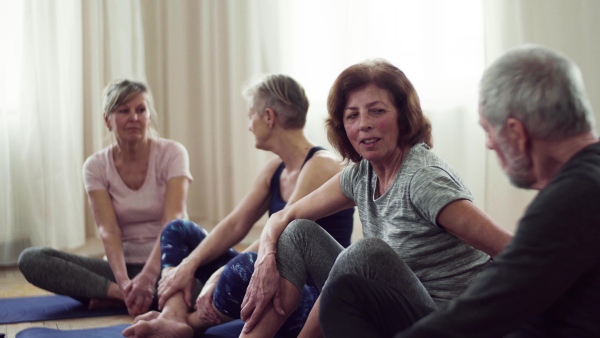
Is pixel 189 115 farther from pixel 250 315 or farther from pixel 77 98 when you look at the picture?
pixel 250 315

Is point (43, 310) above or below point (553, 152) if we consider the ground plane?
below

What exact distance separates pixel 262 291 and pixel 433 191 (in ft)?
1.83

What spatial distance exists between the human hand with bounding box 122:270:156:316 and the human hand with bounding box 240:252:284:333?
923mm

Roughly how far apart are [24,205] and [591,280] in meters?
3.66

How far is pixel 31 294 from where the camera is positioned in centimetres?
332

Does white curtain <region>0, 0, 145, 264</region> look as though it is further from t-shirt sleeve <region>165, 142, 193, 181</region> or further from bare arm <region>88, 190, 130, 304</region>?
t-shirt sleeve <region>165, 142, 193, 181</region>

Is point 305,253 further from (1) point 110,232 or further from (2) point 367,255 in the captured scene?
(1) point 110,232

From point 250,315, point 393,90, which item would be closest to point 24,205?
point 250,315

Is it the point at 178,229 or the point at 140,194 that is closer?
the point at 178,229

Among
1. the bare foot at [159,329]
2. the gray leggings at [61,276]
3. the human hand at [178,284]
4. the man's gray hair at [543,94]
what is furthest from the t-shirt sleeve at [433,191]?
the gray leggings at [61,276]

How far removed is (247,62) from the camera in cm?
476

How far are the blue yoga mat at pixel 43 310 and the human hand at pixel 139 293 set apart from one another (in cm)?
11

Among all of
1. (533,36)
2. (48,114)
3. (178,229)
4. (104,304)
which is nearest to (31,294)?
(104,304)

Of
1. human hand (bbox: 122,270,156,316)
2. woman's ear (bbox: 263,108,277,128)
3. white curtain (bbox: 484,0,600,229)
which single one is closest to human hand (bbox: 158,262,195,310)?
human hand (bbox: 122,270,156,316)
